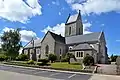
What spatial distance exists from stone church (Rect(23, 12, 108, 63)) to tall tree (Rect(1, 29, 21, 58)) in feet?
22.0

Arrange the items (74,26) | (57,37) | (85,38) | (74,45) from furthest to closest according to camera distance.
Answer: (74,26) → (57,37) → (74,45) → (85,38)

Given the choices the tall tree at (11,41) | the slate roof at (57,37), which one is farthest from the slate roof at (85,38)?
the tall tree at (11,41)

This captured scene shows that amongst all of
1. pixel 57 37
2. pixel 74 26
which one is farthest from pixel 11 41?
pixel 74 26

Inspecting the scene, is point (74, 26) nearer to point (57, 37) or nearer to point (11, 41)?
point (57, 37)

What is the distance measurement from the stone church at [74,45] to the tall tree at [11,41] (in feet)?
22.0

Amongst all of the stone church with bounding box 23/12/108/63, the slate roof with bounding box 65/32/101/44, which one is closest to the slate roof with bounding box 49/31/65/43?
the stone church with bounding box 23/12/108/63

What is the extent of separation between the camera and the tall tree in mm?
60062

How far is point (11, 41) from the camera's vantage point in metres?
60.5

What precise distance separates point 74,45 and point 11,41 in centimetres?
2071

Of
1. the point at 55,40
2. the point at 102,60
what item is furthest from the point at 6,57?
the point at 102,60

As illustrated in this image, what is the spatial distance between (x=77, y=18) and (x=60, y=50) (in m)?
17.1

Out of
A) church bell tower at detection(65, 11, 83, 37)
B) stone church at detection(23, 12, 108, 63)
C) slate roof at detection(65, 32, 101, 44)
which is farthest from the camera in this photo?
church bell tower at detection(65, 11, 83, 37)

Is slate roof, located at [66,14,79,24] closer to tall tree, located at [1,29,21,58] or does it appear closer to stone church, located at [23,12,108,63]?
stone church, located at [23,12,108,63]

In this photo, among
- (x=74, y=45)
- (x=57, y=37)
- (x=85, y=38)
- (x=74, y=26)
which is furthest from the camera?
(x=74, y=26)
